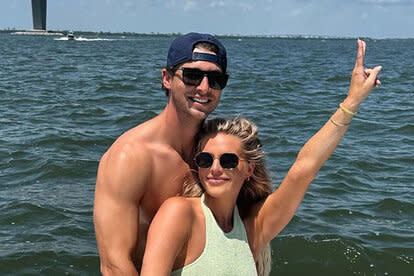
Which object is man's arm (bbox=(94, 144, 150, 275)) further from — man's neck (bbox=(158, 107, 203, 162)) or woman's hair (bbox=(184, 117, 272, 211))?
woman's hair (bbox=(184, 117, 272, 211))

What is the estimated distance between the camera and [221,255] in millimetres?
2967

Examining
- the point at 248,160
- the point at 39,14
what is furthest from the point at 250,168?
the point at 39,14

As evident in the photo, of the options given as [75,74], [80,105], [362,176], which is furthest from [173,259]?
[75,74]

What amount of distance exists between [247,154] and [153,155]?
56 centimetres

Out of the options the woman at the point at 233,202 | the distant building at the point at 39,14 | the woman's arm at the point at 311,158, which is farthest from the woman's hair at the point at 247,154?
the distant building at the point at 39,14

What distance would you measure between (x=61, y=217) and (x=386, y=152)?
6814 mm

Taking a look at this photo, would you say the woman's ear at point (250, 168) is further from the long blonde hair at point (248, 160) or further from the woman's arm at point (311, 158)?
the woman's arm at point (311, 158)

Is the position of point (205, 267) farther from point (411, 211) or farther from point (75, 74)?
point (75, 74)

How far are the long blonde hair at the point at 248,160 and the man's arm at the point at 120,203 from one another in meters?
0.36

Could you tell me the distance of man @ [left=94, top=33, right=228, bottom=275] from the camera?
3.10m

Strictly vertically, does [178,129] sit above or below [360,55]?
below

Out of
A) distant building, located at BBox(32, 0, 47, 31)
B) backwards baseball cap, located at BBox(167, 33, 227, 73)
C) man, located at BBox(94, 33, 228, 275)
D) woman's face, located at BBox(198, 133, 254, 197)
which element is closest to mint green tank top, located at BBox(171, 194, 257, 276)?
woman's face, located at BBox(198, 133, 254, 197)

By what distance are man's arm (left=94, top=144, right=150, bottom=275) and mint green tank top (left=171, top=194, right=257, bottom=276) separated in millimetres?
370

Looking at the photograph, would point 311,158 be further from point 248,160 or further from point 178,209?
point 178,209
